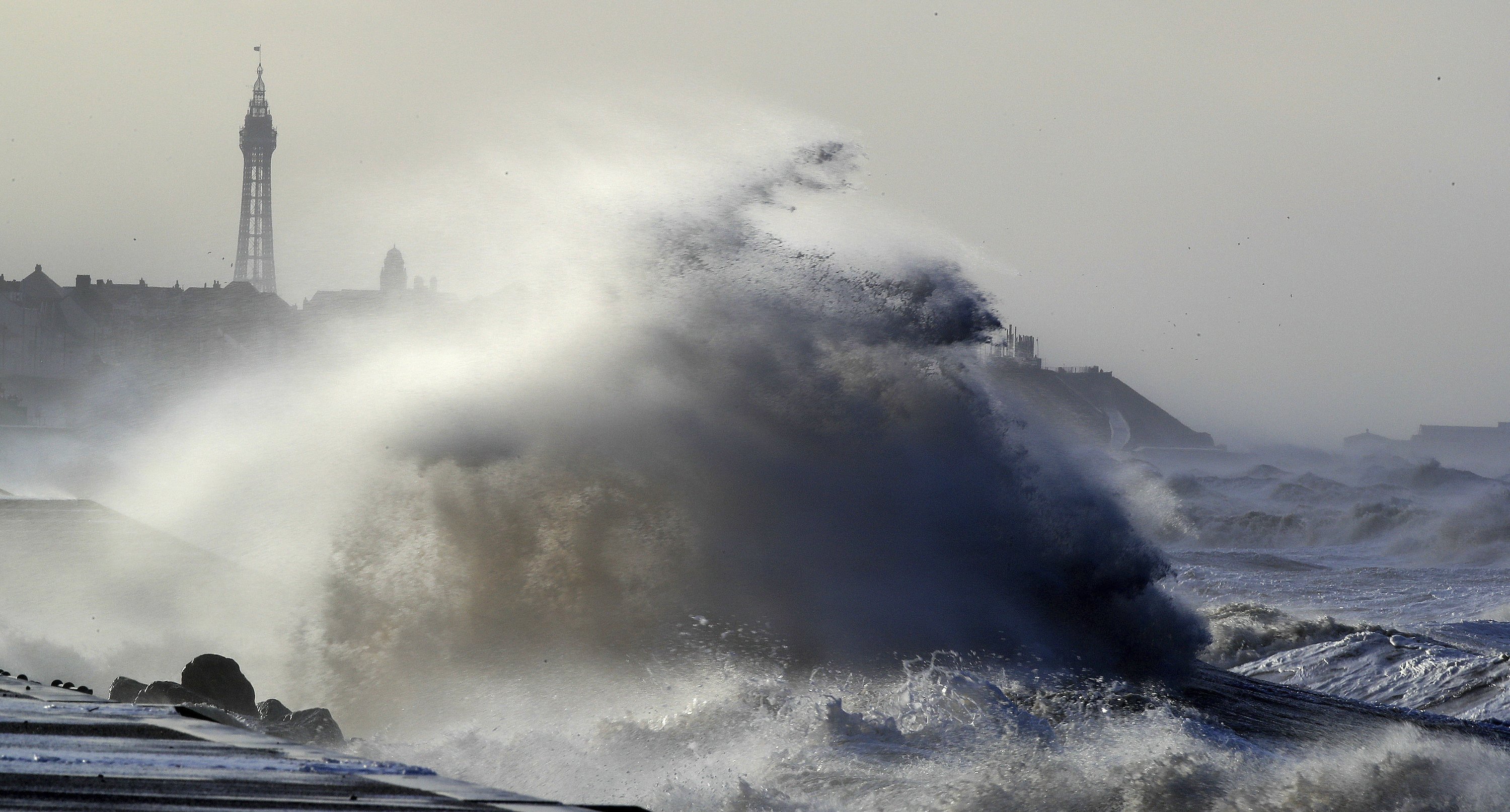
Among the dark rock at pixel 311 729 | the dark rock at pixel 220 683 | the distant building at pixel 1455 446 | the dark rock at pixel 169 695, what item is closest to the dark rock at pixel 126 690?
the dark rock at pixel 169 695

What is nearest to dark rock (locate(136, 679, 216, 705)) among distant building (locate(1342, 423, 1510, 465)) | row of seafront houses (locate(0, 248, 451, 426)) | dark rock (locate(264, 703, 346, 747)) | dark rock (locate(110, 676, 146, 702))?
dark rock (locate(110, 676, 146, 702))

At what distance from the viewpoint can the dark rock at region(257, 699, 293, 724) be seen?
1159cm

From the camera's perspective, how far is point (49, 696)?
8617mm

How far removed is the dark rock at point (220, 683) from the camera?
1194 centimetres

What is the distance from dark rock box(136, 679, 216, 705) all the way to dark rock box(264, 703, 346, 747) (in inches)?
26.5

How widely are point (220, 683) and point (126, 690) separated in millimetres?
763

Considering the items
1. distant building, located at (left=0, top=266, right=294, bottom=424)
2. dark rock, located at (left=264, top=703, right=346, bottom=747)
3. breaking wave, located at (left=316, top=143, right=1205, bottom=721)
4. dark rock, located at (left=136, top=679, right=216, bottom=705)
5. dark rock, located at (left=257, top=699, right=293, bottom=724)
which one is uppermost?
distant building, located at (left=0, top=266, right=294, bottom=424)

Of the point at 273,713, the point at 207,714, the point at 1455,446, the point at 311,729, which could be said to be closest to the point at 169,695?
the point at 273,713

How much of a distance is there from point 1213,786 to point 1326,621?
531 inches

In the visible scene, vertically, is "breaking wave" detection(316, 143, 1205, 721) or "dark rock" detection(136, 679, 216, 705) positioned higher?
"breaking wave" detection(316, 143, 1205, 721)

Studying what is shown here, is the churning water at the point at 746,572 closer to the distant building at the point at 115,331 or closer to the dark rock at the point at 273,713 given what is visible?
the dark rock at the point at 273,713

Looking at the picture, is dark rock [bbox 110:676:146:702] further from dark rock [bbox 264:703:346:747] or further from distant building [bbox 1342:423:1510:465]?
distant building [bbox 1342:423:1510:465]

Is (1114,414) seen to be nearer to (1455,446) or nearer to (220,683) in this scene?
(1455,446)

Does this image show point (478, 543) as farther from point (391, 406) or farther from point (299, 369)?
point (299, 369)
